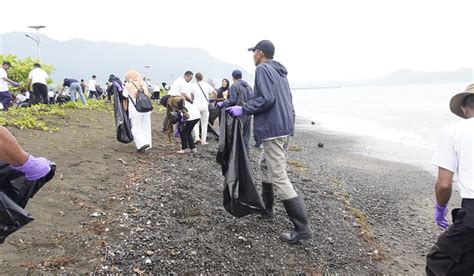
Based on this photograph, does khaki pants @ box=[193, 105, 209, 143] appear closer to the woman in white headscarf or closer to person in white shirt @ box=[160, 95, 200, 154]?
person in white shirt @ box=[160, 95, 200, 154]

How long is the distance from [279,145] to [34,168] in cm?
246

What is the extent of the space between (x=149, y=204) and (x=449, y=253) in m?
3.44

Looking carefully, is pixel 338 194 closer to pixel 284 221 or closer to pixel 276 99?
pixel 284 221

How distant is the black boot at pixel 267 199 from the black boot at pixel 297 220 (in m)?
0.56

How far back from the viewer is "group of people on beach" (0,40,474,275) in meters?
2.43

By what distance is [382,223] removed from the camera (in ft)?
19.0

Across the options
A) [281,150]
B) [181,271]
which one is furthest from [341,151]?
[181,271]

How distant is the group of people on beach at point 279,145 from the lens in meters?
2.43

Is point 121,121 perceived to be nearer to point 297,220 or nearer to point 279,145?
point 279,145

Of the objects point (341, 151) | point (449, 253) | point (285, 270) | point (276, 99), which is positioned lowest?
point (341, 151)

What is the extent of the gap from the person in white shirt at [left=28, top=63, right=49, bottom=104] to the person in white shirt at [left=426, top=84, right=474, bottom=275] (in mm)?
12705

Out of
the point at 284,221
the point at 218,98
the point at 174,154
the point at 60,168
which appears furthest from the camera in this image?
the point at 218,98

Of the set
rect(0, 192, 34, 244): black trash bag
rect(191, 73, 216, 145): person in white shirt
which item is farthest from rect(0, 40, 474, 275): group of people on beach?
rect(191, 73, 216, 145): person in white shirt

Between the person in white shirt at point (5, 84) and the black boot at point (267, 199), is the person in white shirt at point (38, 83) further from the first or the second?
the black boot at point (267, 199)
